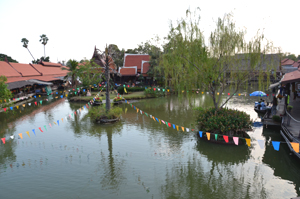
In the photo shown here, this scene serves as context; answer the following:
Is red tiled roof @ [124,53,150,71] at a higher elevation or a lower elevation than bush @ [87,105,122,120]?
higher

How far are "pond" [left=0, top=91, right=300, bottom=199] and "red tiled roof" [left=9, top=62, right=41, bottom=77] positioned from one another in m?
26.0

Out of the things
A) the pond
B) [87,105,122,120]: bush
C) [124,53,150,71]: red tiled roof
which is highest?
[124,53,150,71]: red tiled roof

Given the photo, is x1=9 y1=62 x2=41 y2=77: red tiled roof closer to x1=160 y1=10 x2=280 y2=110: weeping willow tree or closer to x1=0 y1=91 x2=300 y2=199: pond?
x1=0 y1=91 x2=300 y2=199: pond

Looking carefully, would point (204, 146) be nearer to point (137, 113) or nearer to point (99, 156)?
point (99, 156)

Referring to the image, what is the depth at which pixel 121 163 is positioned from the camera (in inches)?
432

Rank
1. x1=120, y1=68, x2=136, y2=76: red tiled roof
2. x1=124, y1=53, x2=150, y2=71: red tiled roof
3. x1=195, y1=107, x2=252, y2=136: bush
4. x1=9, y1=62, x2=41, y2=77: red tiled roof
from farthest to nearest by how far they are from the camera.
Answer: x1=124, y1=53, x2=150, y2=71: red tiled roof < x1=120, y1=68, x2=136, y2=76: red tiled roof < x1=9, y1=62, x2=41, y2=77: red tiled roof < x1=195, y1=107, x2=252, y2=136: bush

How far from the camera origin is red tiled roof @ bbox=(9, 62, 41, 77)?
38.8m

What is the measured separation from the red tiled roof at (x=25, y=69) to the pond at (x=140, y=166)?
85.4 feet

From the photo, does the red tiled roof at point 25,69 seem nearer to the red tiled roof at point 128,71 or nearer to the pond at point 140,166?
the red tiled roof at point 128,71

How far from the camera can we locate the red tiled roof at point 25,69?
38750 mm

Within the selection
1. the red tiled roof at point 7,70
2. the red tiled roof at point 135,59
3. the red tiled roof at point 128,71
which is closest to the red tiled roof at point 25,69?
the red tiled roof at point 7,70

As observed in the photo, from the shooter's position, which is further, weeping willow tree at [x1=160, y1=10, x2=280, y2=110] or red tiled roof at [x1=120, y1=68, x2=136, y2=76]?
red tiled roof at [x1=120, y1=68, x2=136, y2=76]

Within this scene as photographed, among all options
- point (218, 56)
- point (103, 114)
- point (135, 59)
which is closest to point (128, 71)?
point (135, 59)

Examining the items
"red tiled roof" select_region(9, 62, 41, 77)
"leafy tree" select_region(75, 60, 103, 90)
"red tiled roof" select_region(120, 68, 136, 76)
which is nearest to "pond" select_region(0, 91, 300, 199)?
"leafy tree" select_region(75, 60, 103, 90)
